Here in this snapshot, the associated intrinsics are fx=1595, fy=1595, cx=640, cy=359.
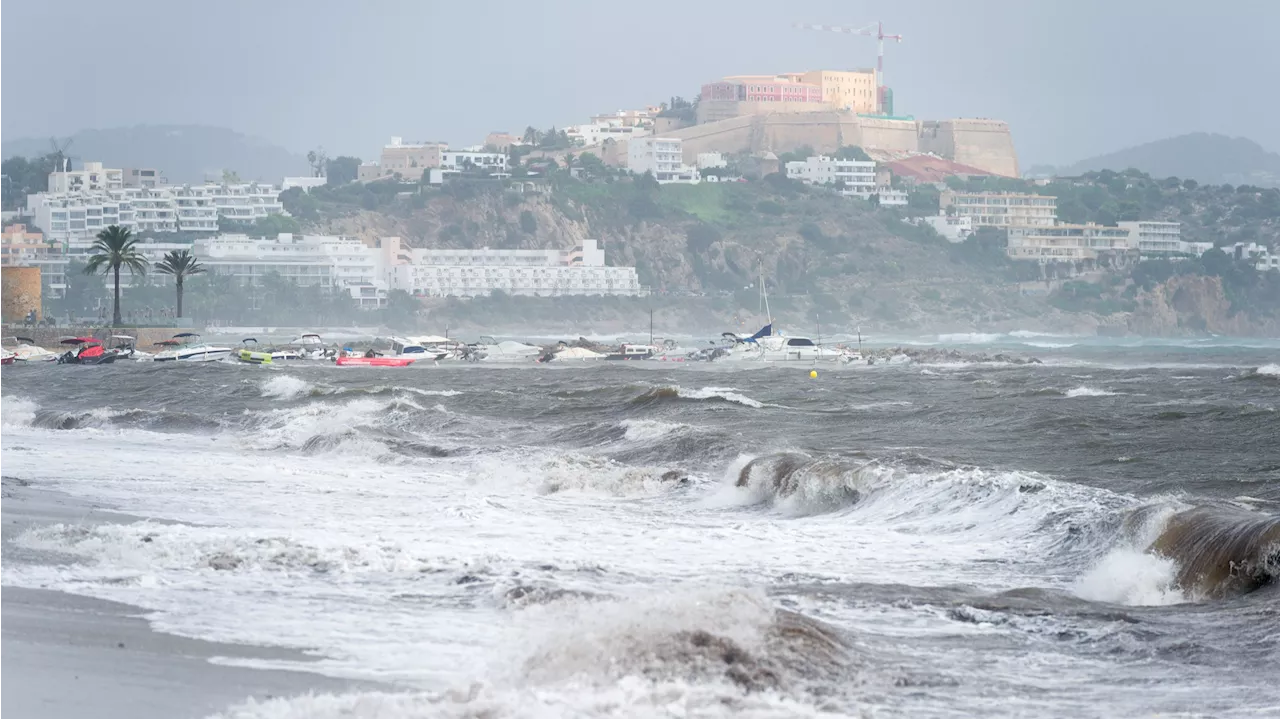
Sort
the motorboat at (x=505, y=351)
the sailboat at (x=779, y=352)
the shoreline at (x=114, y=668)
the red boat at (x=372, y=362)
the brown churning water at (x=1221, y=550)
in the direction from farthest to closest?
the motorboat at (x=505, y=351) < the sailboat at (x=779, y=352) < the red boat at (x=372, y=362) < the brown churning water at (x=1221, y=550) < the shoreline at (x=114, y=668)

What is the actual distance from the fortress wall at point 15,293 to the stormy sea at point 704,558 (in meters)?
70.5

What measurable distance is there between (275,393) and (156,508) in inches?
1076

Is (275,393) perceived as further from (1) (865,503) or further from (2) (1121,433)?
(1) (865,503)

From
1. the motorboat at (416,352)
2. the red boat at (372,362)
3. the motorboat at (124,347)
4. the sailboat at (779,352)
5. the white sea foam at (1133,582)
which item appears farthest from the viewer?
the sailboat at (779,352)

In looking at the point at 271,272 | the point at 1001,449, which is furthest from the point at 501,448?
the point at 271,272

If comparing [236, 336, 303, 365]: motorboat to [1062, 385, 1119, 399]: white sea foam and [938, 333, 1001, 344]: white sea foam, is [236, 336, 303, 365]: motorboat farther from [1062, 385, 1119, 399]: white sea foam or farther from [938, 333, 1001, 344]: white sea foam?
[938, 333, 1001, 344]: white sea foam

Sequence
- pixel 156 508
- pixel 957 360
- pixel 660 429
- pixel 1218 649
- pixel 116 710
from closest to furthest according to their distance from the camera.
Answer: pixel 116 710, pixel 1218 649, pixel 156 508, pixel 660 429, pixel 957 360

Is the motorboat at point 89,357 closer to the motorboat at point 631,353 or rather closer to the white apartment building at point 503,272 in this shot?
the motorboat at point 631,353

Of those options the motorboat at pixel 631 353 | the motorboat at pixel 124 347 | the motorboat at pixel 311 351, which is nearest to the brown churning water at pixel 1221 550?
the motorboat at pixel 124 347

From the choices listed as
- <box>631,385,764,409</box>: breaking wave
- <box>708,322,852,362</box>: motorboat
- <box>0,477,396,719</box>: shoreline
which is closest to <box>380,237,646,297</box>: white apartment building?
<box>708,322,852,362</box>: motorboat

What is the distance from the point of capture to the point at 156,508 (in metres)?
18.8

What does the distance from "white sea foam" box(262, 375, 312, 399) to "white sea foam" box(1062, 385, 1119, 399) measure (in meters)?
21.9

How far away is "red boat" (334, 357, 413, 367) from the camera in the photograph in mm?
80438

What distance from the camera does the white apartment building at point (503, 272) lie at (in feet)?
595
